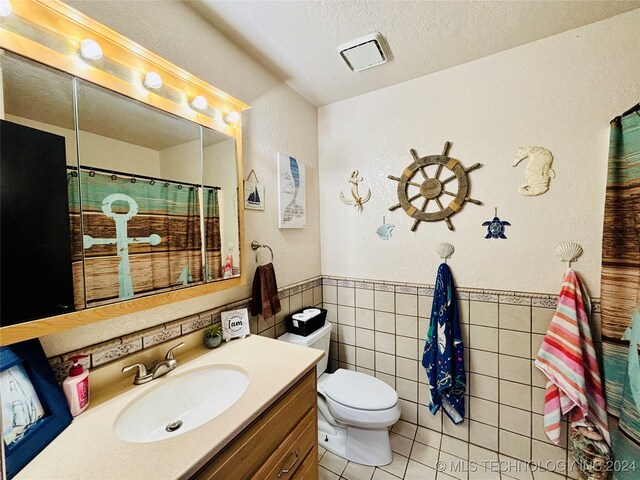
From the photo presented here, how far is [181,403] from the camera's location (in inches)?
39.9

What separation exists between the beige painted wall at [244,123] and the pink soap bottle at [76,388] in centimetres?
8

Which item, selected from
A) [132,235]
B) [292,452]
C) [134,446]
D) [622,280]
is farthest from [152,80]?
[622,280]

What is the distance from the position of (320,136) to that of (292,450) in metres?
2.00

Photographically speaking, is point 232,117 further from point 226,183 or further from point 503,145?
point 503,145

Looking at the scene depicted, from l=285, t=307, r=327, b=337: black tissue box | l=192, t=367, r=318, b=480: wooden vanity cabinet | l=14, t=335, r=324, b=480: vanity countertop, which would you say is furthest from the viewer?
l=285, t=307, r=327, b=337: black tissue box

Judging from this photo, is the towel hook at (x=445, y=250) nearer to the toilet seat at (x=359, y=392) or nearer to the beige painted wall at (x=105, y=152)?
the toilet seat at (x=359, y=392)

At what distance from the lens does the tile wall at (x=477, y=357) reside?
1462mm

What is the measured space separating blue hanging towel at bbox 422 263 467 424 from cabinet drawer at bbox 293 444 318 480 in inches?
34.1

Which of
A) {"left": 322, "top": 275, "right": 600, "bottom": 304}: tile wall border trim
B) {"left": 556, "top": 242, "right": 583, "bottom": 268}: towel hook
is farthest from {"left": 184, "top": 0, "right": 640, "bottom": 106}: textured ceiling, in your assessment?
{"left": 322, "top": 275, "right": 600, "bottom": 304}: tile wall border trim

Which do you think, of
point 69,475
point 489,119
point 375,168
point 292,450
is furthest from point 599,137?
point 69,475

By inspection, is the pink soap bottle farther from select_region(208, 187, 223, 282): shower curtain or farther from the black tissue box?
the black tissue box

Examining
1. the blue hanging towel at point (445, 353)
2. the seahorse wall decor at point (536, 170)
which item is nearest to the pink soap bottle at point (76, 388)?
the blue hanging towel at point (445, 353)

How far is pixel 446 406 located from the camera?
1.66 metres

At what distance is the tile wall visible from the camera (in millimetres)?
1462
